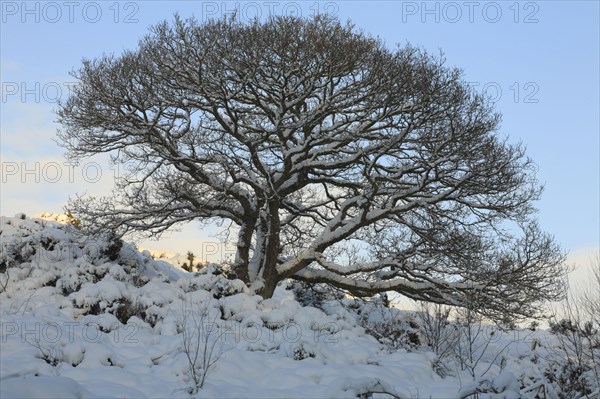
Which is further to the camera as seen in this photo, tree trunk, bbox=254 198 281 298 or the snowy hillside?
tree trunk, bbox=254 198 281 298

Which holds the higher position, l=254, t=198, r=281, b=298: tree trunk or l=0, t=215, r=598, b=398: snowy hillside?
l=254, t=198, r=281, b=298: tree trunk

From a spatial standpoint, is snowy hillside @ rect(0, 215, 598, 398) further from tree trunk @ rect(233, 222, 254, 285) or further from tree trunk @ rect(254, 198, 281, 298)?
tree trunk @ rect(254, 198, 281, 298)

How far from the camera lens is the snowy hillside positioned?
673 centimetres

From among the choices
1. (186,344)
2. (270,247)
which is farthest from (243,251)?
(186,344)

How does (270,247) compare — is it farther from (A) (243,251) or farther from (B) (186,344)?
(B) (186,344)

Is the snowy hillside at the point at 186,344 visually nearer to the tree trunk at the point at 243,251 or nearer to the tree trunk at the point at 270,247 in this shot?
the tree trunk at the point at 243,251

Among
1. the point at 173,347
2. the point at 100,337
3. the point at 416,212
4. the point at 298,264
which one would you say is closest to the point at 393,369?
the point at 173,347

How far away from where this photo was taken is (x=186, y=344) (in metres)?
8.56

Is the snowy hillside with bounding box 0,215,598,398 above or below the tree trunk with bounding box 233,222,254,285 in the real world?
below

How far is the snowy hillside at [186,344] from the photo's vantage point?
22.1 ft

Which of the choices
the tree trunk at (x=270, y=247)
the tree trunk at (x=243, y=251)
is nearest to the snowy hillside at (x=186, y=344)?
the tree trunk at (x=243, y=251)

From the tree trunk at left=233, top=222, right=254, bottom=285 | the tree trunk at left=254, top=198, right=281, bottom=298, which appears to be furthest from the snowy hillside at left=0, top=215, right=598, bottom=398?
the tree trunk at left=254, top=198, right=281, bottom=298

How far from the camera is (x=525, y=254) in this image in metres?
14.5

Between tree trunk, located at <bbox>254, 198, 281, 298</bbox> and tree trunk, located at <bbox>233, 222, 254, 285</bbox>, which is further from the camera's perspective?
tree trunk, located at <bbox>233, 222, 254, 285</bbox>
